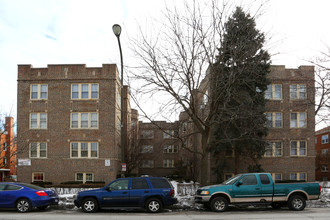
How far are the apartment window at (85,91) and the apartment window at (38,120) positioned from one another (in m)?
→ 3.23

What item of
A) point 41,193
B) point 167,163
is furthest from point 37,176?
point 167,163

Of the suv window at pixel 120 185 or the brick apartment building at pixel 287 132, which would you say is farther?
the brick apartment building at pixel 287 132

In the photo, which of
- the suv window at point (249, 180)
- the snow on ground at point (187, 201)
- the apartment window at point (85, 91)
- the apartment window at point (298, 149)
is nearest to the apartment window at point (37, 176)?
the apartment window at point (85, 91)

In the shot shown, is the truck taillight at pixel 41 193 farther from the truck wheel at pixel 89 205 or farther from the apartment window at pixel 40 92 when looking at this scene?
the apartment window at pixel 40 92

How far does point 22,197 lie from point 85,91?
1652 cm

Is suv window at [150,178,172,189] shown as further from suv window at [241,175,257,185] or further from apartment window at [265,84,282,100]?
apartment window at [265,84,282,100]

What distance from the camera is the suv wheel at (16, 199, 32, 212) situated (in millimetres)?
14294

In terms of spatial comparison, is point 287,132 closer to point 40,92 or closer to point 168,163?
point 40,92

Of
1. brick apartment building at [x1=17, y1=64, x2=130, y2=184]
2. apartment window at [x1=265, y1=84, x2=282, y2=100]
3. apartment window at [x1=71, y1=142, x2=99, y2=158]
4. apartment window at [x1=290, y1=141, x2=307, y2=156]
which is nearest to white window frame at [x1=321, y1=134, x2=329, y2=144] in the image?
apartment window at [x1=290, y1=141, x2=307, y2=156]

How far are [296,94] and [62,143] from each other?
21.6 m

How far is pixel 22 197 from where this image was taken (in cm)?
1437

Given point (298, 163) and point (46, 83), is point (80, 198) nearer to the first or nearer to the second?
point (46, 83)

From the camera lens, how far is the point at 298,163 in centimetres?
3033

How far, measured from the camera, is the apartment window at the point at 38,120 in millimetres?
30016
